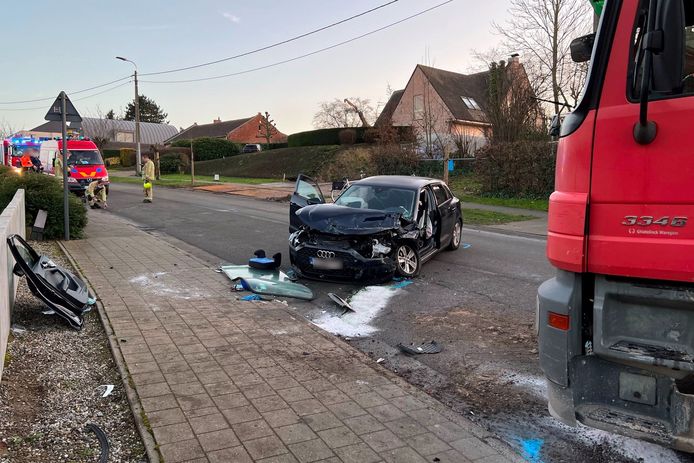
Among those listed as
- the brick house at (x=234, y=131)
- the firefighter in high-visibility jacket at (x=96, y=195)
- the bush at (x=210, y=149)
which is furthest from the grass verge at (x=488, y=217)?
the brick house at (x=234, y=131)

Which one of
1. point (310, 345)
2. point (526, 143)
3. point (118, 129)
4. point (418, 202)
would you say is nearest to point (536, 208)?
point (526, 143)

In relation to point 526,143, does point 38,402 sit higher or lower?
lower

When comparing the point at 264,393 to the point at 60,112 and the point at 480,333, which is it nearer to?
the point at 480,333

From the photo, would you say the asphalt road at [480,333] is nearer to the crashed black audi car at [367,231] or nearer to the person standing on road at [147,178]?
the crashed black audi car at [367,231]

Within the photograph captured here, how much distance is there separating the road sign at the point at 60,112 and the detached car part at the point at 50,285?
5.41 m

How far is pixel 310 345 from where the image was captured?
5199 mm

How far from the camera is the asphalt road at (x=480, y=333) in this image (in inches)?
140

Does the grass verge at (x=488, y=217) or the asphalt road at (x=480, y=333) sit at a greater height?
the grass verge at (x=488, y=217)

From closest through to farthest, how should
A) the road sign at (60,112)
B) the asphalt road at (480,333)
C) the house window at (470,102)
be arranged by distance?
the asphalt road at (480,333)
the road sign at (60,112)
the house window at (470,102)

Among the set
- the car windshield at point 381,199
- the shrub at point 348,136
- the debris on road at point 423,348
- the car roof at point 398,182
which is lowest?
the debris on road at point 423,348

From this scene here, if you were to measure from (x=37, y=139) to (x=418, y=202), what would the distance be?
83.1 ft

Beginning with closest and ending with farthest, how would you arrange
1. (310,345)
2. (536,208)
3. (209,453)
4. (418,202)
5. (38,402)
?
(209,453) → (38,402) → (310,345) → (418,202) → (536,208)

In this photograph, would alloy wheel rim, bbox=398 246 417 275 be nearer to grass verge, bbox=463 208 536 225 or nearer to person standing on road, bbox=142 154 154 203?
grass verge, bbox=463 208 536 225

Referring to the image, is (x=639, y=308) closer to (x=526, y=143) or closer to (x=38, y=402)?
(x=38, y=402)
